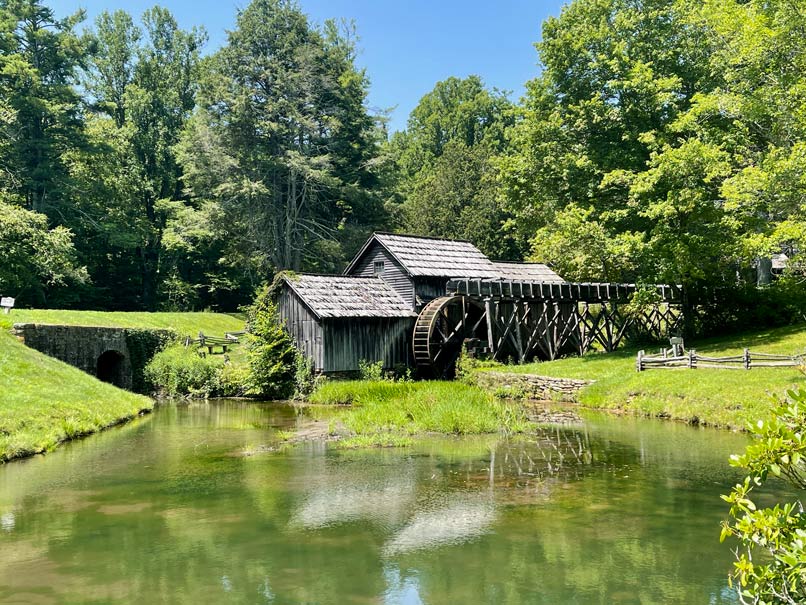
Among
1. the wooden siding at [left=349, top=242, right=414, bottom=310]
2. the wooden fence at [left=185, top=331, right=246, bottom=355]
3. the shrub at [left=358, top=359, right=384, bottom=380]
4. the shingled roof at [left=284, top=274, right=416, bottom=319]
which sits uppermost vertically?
the wooden siding at [left=349, top=242, right=414, bottom=310]

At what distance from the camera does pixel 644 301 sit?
25844mm

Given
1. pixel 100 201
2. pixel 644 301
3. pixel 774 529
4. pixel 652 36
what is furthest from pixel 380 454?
pixel 100 201

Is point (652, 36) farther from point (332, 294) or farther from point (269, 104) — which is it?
point (269, 104)

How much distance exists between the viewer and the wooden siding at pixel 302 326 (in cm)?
2505

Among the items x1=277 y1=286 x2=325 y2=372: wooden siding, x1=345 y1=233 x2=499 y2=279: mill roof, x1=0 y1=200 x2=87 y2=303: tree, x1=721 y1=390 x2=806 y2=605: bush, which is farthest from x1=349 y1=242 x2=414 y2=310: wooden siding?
x1=721 y1=390 x2=806 y2=605: bush

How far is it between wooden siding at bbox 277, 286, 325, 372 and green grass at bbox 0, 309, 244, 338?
5724 millimetres

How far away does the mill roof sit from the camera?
29.5 metres

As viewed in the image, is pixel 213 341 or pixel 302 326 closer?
pixel 302 326

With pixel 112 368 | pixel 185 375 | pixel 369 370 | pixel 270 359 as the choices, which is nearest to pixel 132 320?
pixel 112 368

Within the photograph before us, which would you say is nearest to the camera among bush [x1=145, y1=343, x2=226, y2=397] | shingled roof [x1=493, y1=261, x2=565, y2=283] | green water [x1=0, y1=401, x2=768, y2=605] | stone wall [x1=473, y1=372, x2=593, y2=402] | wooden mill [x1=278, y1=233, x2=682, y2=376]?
green water [x1=0, y1=401, x2=768, y2=605]

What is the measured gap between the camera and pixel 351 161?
47375 millimetres

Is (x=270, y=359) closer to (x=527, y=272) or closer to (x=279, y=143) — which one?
(x=527, y=272)

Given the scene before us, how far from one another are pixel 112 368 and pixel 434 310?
13611mm

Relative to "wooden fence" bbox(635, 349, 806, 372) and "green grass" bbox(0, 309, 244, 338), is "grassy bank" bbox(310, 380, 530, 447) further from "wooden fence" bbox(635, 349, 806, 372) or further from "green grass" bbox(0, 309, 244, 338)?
"green grass" bbox(0, 309, 244, 338)
